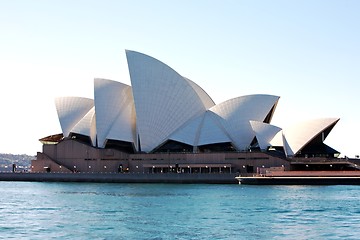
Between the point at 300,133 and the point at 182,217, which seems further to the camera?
Answer: the point at 300,133

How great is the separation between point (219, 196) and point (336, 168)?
29880mm

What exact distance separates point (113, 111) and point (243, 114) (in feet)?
53.2

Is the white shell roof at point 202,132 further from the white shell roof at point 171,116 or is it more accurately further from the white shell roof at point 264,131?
the white shell roof at point 264,131

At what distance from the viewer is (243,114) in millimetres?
80625

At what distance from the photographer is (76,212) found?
122 feet

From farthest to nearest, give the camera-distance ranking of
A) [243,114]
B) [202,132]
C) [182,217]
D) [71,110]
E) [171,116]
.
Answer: [71,110], [202,132], [243,114], [171,116], [182,217]

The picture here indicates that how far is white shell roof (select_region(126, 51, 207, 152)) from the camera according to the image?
78.8 m

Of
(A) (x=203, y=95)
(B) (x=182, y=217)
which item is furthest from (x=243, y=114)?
(B) (x=182, y=217)

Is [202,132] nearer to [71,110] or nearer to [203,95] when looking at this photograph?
[203,95]

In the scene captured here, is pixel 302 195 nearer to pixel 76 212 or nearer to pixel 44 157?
pixel 76 212

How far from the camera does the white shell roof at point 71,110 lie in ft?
287

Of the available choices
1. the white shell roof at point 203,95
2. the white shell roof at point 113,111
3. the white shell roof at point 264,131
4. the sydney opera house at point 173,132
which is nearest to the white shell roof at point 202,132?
the sydney opera house at point 173,132

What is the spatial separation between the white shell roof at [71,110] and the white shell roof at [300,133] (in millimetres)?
26155

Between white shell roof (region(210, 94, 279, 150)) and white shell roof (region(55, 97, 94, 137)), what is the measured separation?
1852 cm
